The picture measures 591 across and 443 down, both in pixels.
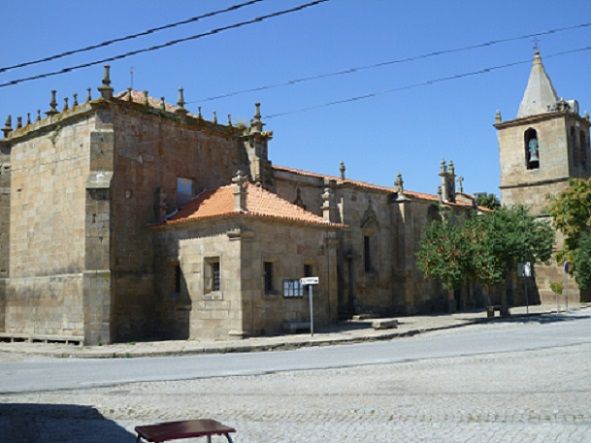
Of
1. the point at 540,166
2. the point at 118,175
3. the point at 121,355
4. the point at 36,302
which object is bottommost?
Result: the point at 121,355

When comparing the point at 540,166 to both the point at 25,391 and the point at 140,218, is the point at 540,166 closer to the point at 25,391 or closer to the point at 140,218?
the point at 140,218

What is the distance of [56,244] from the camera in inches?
1036

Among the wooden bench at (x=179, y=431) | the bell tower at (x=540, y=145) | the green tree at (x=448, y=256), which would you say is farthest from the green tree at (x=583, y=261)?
the wooden bench at (x=179, y=431)

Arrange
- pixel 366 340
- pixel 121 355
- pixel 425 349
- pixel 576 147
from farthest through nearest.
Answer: pixel 576 147 → pixel 366 340 → pixel 121 355 → pixel 425 349

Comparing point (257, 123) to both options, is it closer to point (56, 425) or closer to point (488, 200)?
point (56, 425)

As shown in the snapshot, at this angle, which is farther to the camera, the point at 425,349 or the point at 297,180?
the point at 297,180

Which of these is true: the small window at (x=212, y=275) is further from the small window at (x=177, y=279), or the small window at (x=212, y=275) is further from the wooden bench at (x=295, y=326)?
the wooden bench at (x=295, y=326)

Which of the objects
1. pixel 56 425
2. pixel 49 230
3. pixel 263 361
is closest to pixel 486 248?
pixel 263 361

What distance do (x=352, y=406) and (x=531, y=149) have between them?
140ft

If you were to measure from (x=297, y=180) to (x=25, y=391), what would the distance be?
22.4m

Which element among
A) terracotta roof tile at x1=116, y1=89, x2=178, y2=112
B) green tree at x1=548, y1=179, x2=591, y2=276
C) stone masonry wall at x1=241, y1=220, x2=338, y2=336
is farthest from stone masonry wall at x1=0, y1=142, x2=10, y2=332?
green tree at x1=548, y1=179, x2=591, y2=276

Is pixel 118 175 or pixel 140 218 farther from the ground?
pixel 118 175

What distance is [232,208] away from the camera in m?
24.2

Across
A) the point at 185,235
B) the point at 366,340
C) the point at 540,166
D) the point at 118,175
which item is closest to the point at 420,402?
the point at 366,340
